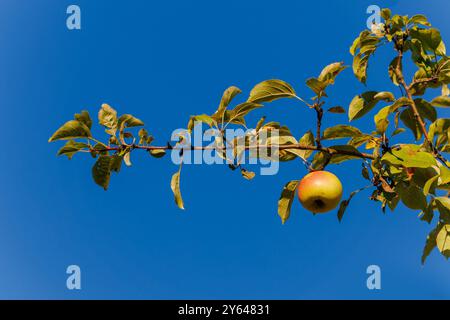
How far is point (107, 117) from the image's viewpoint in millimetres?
2520

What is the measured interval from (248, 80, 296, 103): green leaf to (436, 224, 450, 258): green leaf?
3.91 feet

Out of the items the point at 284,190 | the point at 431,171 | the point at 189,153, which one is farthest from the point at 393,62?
the point at 189,153

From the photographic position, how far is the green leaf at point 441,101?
2.67m

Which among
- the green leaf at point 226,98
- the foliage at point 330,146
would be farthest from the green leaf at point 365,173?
the green leaf at point 226,98

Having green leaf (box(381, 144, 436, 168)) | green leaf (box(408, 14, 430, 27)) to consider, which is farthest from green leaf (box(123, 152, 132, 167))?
green leaf (box(408, 14, 430, 27))

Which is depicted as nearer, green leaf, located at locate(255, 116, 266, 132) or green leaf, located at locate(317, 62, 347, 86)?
green leaf, located at locate(317, 62, 347, 86)

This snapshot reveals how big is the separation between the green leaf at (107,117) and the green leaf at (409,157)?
59.9 inches

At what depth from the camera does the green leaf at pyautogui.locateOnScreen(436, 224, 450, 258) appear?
252cm

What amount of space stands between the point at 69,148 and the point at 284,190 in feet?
4.36

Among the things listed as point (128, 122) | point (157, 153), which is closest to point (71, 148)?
point (128, 122)

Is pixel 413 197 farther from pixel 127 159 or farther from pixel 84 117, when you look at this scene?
pixel 84 117

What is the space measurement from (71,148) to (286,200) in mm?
1338

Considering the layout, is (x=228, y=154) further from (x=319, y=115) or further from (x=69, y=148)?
(x=69, y=148)

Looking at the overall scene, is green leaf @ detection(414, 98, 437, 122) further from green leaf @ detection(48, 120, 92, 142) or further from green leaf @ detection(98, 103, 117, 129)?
green leaf @ detection(48, 120, 92, 142)
